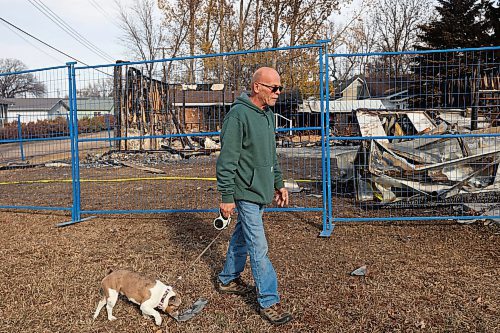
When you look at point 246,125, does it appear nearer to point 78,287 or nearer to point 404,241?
point 78,287

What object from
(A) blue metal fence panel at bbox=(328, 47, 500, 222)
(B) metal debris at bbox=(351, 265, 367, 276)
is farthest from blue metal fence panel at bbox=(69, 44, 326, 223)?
(B) metal debris at bbox=(351, 265, 367, 276)

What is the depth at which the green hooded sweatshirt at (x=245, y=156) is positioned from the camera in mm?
3547

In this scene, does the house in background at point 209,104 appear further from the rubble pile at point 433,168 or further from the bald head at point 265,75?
the bald head at point 265,75

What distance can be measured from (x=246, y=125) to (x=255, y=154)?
0.24 meters

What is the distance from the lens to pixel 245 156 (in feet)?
12.0

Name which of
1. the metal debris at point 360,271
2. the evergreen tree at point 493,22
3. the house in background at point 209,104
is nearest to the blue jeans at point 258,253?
the metal debris at point 360,271

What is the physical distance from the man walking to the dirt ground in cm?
25

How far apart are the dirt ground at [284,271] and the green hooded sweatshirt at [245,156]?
3.25ft

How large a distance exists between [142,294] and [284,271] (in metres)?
1.63

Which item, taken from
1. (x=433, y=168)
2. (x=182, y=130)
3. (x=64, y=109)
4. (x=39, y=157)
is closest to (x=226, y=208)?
(x=433, y=168)

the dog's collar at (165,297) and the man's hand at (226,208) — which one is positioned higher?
the man's hand at (226,208)

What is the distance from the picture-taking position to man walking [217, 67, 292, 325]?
355 centimetres

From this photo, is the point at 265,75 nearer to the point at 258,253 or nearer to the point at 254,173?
the point at 254,173

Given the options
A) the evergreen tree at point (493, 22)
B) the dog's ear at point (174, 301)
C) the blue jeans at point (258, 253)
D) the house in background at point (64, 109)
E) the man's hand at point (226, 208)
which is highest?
the evergreen tree at point (493, 22)
